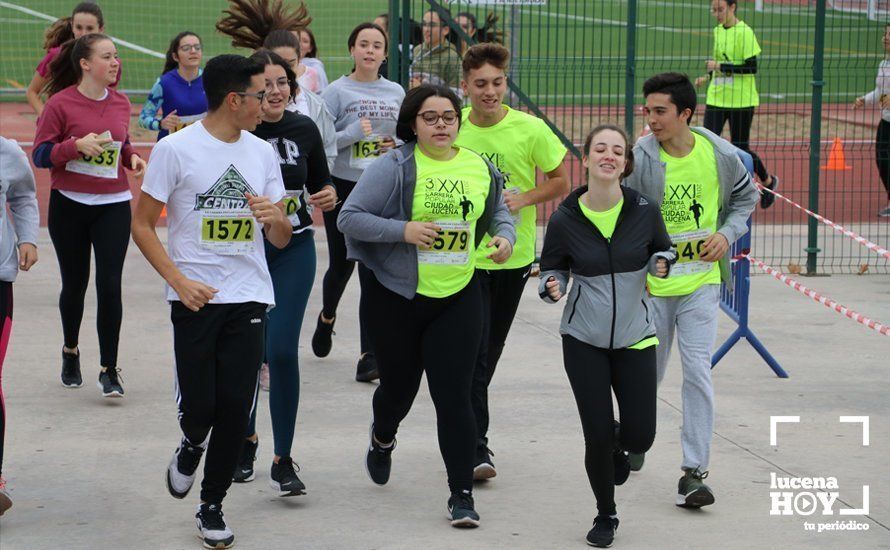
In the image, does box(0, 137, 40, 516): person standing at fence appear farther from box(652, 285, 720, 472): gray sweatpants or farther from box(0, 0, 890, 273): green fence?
box(0, 0, 890, 273): green fence

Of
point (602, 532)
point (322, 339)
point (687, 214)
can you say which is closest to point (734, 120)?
point (322, 339)

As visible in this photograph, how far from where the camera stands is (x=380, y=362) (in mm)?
5953

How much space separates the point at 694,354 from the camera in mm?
6176

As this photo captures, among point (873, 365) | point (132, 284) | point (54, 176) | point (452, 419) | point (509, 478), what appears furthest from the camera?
point (132, 284)

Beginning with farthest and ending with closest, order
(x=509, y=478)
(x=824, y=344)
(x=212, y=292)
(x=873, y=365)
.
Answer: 1. (x=824, y=344)
2. (x=873, y=365)
3. (x=509, y=478)
4. (x=212, y=292)

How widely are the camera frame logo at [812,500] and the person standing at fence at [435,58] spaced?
4862 millimetres

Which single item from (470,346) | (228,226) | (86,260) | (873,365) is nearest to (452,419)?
(470,346)

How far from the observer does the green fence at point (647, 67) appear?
1198 centimetres

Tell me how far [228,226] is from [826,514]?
2735 mm

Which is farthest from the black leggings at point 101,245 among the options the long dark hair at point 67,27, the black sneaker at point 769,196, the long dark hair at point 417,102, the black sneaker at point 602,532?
the black sneaker at point 769,196

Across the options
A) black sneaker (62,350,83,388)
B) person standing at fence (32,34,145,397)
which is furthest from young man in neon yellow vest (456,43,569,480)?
black sneaker (62,350,83,388)

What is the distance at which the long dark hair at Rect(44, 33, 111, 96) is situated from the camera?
310 inches

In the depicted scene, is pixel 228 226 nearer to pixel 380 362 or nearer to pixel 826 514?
pixel 380 362

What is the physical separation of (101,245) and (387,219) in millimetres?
2714
